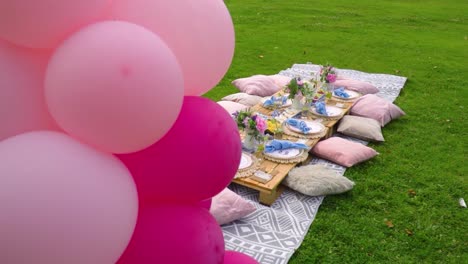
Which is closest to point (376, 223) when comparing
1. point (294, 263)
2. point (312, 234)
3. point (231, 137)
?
point (312, 234)

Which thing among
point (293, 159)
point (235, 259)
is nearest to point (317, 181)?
point (293, 159)

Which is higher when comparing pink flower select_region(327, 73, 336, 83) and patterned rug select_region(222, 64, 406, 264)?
pink flower select_region(327, 73, 336, 83)

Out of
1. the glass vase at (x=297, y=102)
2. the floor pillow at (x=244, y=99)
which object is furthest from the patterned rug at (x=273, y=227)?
the floor pillow at (x=244, y=99)

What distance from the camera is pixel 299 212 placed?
161 inches

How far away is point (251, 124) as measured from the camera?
14.9 feet

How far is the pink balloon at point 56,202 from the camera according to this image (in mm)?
1261

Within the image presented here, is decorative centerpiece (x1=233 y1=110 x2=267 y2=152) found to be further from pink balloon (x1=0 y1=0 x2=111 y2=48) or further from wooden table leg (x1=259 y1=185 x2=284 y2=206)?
pink balloon (x1=0 y1=0 x2=111 y2=48)

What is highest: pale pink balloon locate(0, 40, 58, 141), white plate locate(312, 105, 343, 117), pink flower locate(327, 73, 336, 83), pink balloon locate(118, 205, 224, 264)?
pale pink balloon locate(0, 40, 58, 141)

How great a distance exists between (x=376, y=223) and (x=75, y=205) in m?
3.26

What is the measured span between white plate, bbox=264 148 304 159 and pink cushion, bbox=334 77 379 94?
8.16 feet

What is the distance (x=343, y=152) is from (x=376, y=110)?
1.39 metres

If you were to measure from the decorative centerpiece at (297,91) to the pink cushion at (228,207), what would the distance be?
2.15m

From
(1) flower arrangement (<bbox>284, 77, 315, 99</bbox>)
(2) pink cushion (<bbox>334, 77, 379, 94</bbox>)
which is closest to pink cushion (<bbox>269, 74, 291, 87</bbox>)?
(2) pink cushion (<bbox>334, 77, 379, 94</bbox>)

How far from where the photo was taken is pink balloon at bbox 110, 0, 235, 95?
154 cm
